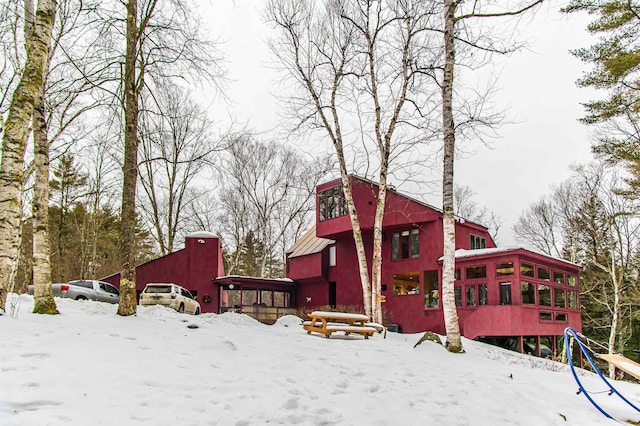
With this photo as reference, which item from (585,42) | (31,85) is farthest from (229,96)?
(585,42)

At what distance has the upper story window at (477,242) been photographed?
2255cm

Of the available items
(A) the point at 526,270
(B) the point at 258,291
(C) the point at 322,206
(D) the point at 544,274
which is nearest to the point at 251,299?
(B) the point at 258,291

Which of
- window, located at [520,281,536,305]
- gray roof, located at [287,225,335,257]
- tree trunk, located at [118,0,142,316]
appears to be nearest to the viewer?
tree trunk, located at [118,0,142,316]

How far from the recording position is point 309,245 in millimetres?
28828

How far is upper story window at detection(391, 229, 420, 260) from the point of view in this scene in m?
21.6

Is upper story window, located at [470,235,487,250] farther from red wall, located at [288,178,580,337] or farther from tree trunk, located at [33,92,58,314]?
tree trunk, located at [33,92,58,314]

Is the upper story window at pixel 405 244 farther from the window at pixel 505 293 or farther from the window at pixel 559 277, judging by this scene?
the window at pixel 559 277

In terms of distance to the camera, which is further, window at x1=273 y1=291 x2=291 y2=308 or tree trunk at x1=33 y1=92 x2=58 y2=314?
window at x1=273 y1=291 x2=291 y2=308

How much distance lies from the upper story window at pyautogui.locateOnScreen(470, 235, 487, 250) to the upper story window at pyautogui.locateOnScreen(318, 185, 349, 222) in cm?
686

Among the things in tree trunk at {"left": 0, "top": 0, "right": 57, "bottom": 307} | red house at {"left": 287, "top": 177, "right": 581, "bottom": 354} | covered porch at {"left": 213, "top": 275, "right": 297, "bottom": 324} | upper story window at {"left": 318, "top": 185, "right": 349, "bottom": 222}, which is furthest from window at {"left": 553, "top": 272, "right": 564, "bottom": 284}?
tree trunk at {"left": 0, "top": 0, "right": 57, "bottom": 307}

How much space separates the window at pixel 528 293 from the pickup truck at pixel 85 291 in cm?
1640

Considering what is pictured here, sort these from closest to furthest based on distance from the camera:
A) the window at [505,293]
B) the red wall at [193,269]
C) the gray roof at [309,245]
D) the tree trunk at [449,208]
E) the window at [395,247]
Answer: the tree trunk at [449,208] → the window at [505,293] → the window at [395,247] → the red wall at [193,269] → the gray roof at [309,245]

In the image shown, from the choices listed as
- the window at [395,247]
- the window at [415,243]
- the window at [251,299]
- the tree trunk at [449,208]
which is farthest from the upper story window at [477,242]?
the window at [251,299]

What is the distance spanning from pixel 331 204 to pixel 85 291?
1298cm
